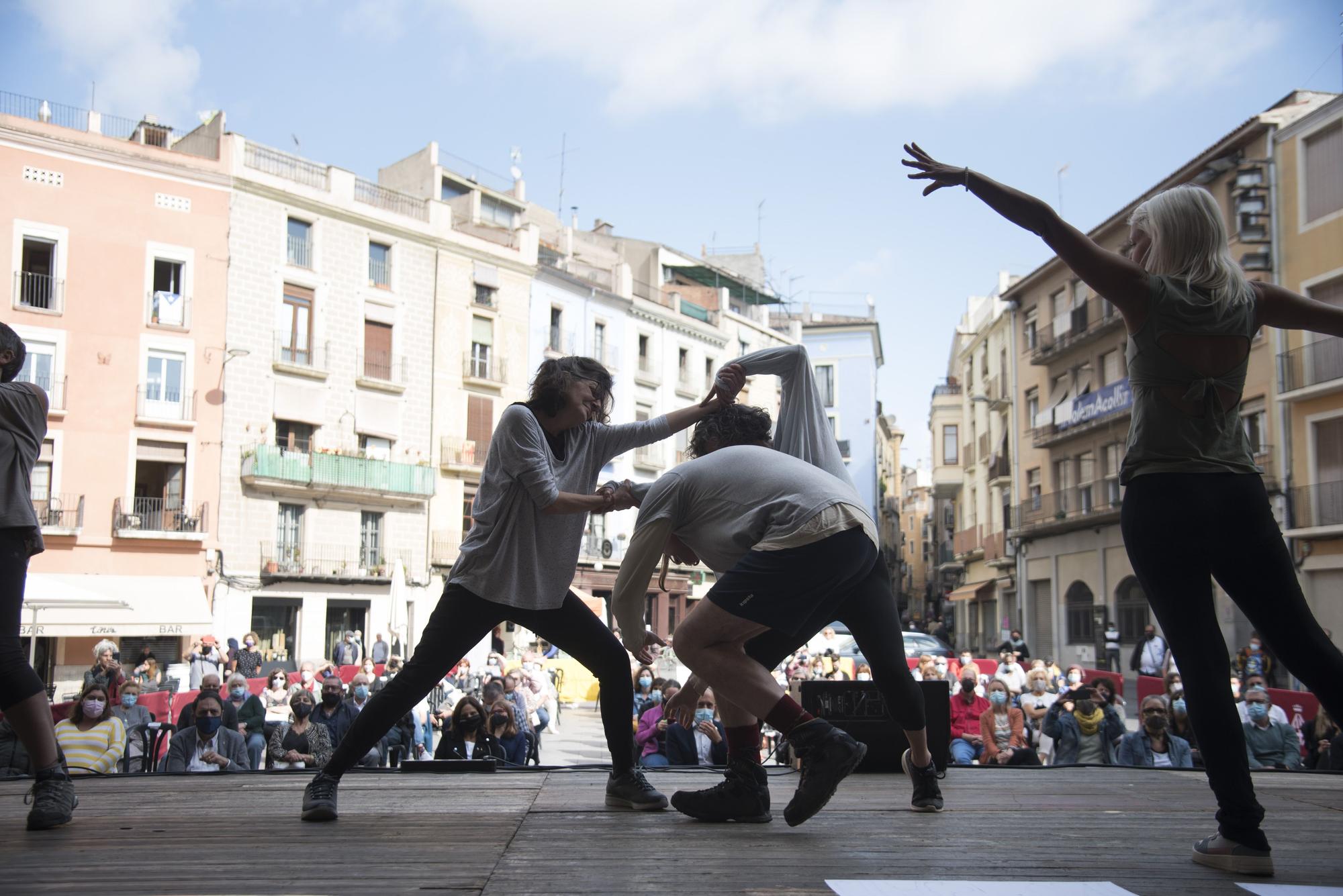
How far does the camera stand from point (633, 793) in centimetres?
435

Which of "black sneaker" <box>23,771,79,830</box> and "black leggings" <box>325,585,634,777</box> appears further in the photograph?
"black leggings" <box>325,585,634,777</box>

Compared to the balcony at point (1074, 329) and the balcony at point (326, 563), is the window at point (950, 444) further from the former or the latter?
the balcony at point (326, 563)

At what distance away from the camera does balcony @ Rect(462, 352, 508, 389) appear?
41.5m

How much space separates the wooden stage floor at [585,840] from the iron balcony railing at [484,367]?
36.9m

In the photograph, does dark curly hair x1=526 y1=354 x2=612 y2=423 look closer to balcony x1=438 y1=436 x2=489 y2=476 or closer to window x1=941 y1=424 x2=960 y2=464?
balcony x1=438 y1=436 x2=489 y2=476

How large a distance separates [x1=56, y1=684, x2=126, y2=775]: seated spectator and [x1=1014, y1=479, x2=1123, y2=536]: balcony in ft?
98.0

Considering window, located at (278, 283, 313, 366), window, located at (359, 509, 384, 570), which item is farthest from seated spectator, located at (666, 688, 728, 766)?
window, located at (278, 283, 313, 366)

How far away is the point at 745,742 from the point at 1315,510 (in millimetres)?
27460

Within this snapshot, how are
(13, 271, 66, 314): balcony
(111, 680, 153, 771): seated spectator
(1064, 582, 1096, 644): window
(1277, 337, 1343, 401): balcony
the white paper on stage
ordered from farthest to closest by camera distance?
(1064, 582, 1096, 644): window
(13, 271, 66, 314): balcony
(1277, 337, 1343, 401): balcony
(111, 680, 153, 771): seated spectator
the white paper on stage

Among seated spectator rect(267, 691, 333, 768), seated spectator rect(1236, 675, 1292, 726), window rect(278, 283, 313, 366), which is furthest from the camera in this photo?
window rect(278, 283, 313, 366)

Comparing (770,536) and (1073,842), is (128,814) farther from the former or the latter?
(1073,842)

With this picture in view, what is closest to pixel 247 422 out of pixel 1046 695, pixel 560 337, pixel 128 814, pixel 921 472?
pixel 560 337

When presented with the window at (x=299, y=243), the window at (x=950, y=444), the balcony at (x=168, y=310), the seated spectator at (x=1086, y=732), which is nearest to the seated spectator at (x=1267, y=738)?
the seated spectator at (x=1086, y=732)

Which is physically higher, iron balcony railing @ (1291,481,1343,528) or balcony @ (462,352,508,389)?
balcony @ (462,352,508,389)
